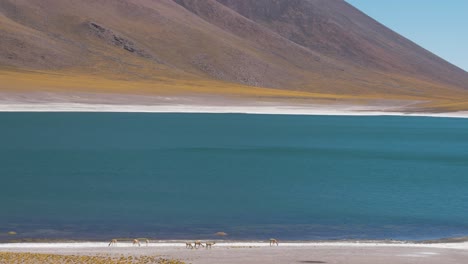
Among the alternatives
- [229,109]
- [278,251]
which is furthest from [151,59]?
[278,251]

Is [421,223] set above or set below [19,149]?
above

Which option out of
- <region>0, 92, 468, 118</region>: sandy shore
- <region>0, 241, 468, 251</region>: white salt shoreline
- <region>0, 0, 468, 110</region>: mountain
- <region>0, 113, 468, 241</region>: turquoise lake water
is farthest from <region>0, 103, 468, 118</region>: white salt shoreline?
<region>0, 241, 468, 251</region>: white salt shoreline

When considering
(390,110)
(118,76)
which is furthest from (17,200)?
(118,76)

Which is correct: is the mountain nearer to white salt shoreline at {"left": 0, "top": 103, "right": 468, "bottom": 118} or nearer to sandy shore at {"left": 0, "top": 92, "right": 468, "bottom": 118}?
sandy shore at {"left": 0, "top": 92, "right": 468, "bottom": 118}

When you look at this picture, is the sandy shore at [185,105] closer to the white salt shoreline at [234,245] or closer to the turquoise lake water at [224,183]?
the turquoise lake water at [224,183]

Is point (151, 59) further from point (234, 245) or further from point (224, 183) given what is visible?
point (234, 245)

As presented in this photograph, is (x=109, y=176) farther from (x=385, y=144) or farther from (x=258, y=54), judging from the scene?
(x=258, y=54)
